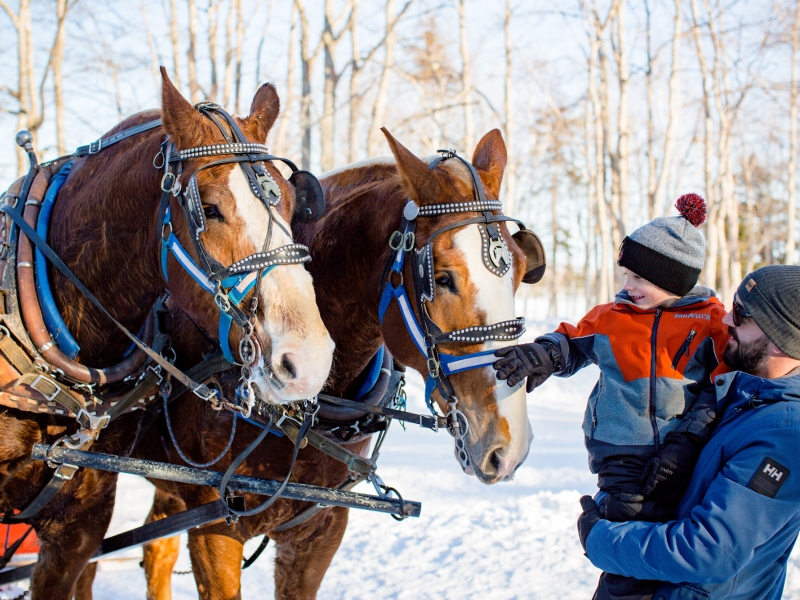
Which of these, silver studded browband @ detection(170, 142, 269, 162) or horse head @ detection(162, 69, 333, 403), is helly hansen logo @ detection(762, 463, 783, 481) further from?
silver studded browband @ detection(170, 142, 269, 162)

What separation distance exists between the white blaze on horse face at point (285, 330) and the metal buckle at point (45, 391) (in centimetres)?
74

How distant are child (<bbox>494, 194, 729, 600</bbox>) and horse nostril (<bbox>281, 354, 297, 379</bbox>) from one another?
Answer: 0.59 meters

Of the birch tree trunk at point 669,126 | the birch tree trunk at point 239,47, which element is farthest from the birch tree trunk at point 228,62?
the birch tree trunk at point 669,126

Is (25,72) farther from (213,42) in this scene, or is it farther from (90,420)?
(90,420)

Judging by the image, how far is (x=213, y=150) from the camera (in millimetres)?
1899

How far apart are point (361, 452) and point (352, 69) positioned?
8425 millimetres

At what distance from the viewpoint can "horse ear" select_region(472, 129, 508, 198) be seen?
7.64ft

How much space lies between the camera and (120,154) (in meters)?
2.22

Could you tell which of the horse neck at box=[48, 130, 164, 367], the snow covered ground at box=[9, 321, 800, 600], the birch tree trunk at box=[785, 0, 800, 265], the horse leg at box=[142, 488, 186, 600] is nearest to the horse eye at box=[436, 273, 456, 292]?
the horse neck at box=[48, 130, 164, 367]

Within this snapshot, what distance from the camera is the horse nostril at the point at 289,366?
171 cm

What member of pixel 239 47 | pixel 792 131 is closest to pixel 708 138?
pixel 792 131

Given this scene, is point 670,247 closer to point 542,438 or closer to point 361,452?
point 361,452

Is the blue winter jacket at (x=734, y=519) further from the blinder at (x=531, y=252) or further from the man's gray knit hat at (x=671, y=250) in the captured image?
the blinder at (x=531, y=252)

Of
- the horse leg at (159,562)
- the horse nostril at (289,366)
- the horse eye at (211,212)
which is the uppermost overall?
the horse eye at (211,212)
